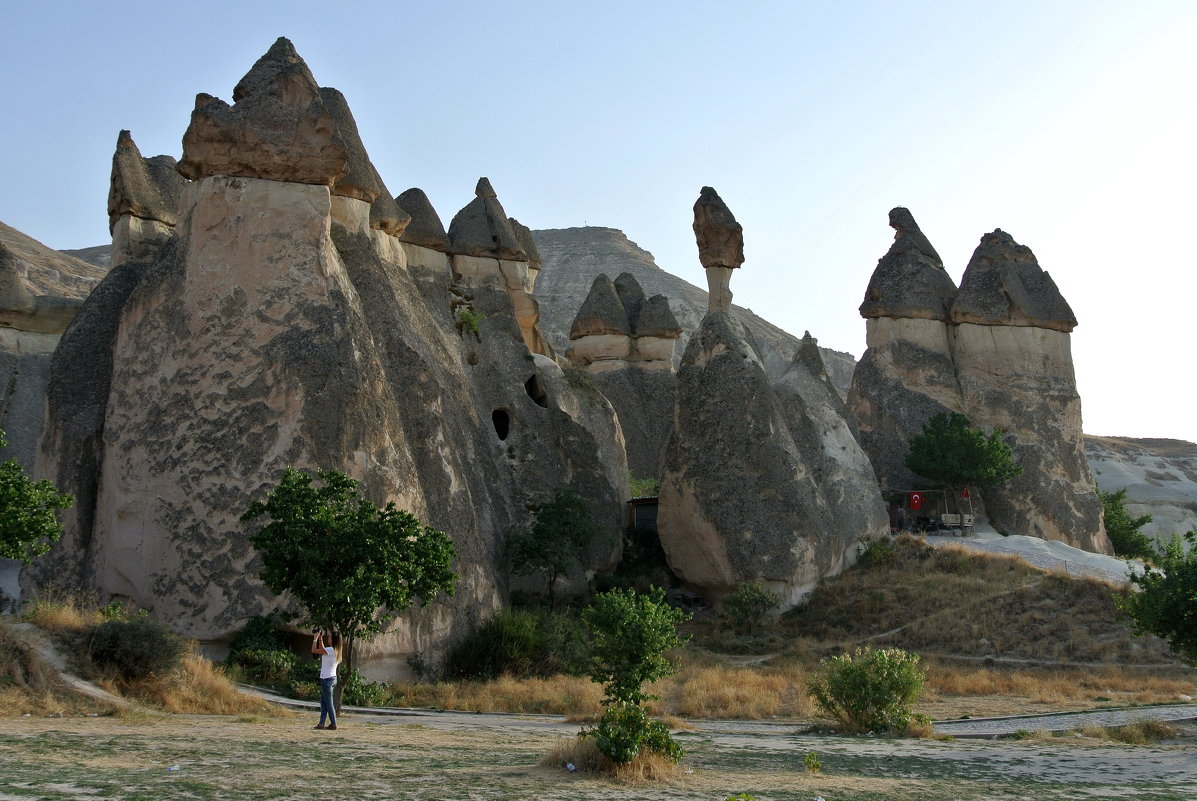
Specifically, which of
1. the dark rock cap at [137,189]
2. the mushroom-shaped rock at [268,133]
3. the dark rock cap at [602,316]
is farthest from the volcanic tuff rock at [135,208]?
the dark rock cap at [602,316]

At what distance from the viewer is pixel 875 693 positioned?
13203mm

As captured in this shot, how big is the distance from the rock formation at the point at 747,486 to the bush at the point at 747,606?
59 cm

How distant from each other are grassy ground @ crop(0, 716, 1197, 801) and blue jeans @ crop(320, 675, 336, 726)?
190mm

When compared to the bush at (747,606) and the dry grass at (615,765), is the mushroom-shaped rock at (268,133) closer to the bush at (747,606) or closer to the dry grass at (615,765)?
the bush at (747,606)

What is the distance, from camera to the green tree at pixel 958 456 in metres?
29.3

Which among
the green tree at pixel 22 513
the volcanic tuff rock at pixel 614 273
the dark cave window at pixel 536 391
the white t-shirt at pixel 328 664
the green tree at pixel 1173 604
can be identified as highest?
the volcanic tuff rock at pixel 614 273

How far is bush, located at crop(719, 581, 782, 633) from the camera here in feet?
75.0

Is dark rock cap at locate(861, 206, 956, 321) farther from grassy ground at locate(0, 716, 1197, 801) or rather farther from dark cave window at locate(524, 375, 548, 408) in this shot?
grassy ground at locate(0, 716, 1197, 801)

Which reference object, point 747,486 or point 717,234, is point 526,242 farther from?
point 747,486

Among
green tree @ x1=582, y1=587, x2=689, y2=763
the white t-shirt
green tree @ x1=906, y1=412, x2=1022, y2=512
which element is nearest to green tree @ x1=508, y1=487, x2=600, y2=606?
green tree @ x1=582, y1=587, x2=689, y2=763

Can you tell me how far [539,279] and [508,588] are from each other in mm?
76998

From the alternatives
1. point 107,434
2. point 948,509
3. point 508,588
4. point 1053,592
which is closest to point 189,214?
point 107,434

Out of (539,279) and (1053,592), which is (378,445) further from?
(539,279)

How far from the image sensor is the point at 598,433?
2670 cm
